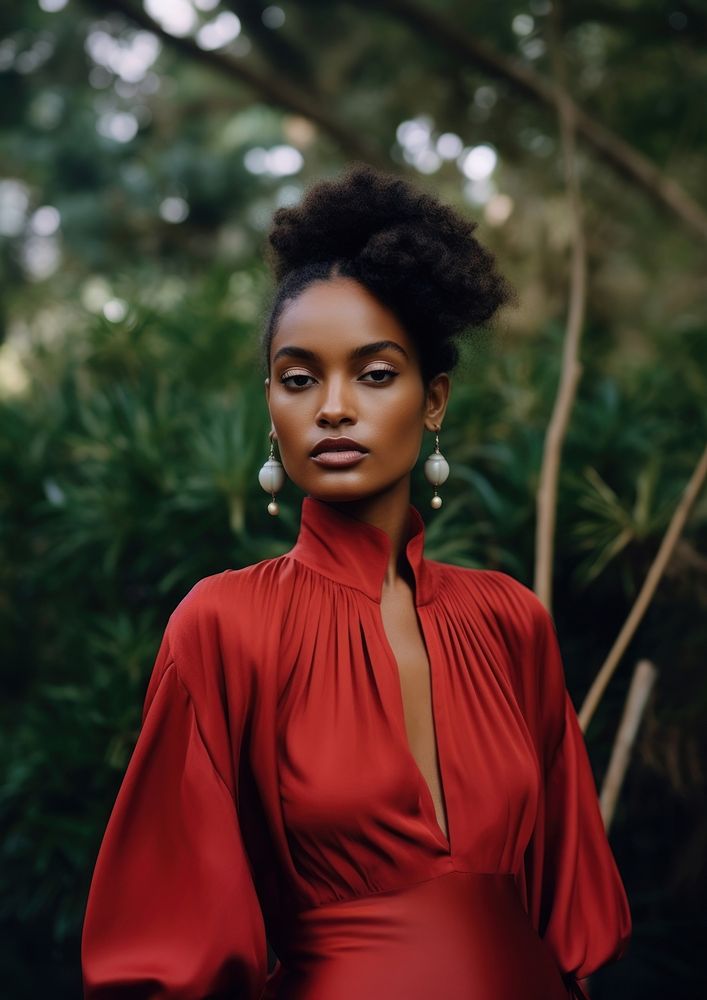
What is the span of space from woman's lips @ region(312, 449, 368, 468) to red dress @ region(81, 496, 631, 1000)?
0.39 feet

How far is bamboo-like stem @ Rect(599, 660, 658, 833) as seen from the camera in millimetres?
2150

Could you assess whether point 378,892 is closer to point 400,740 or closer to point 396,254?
point 400,740

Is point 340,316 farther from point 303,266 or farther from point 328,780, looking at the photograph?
point 328,780

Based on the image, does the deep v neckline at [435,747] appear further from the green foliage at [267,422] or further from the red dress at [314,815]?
the green foliage at [267,422]

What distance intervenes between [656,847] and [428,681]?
2127 mm

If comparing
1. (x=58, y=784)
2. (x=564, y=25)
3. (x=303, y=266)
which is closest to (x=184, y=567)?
(x=58, y=784)

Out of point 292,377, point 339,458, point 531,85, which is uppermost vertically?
point 531,85

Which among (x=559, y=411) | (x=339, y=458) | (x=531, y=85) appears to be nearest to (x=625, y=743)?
(x=559, y=411)

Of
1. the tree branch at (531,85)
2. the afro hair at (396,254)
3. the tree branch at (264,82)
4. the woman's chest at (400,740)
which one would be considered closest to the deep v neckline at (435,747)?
the woman's chest at (400,740)

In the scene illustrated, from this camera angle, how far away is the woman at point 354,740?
1257mm

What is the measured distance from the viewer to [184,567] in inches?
112

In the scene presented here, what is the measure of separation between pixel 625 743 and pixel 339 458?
3.96 ft

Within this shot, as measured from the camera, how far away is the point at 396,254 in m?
1.39

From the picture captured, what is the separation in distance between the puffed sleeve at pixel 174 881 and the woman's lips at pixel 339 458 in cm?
33
